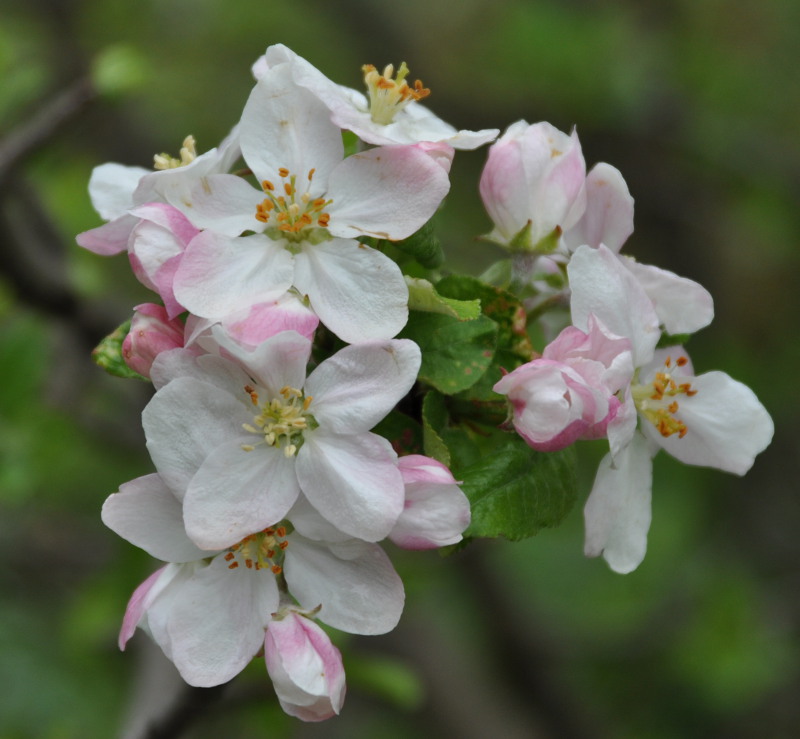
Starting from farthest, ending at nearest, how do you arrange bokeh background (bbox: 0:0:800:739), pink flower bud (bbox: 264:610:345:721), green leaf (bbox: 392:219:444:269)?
bokeh background (bbox: 0:0:800:739), green leaf (bbox: 392:219:444:269), pink flower bud (bbox: 264:610:345:721)

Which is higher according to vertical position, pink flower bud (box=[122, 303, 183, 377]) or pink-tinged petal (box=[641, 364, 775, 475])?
pink flower bud (box=[122, 303, 183, 377])

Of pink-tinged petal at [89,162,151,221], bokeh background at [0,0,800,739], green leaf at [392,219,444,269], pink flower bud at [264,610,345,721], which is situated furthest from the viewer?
bokeh background at [0,0,800,739]

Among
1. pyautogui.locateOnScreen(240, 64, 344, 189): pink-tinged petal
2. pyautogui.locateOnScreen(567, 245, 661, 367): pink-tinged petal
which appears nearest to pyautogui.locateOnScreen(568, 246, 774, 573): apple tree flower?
pyautogui.locateOnScreen(567, 245, 661, 367): pink-tinged petal

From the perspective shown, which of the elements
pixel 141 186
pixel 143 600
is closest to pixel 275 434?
pixel 143 600

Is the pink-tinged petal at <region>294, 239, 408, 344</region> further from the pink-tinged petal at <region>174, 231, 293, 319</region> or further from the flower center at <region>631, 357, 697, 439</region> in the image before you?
the flower center at <region>631, 357, 697, 439</region>

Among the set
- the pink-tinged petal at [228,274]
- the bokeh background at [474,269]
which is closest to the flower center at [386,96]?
the pink-tinged petal at [228,274]

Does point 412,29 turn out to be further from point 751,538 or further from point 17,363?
point 17,363

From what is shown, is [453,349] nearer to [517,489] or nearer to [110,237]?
[517,489]

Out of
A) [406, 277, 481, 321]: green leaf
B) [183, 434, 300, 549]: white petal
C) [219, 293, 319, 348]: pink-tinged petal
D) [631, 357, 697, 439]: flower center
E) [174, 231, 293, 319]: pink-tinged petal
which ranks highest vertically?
[174, 231, 293, 319]: pink-tinged petal
